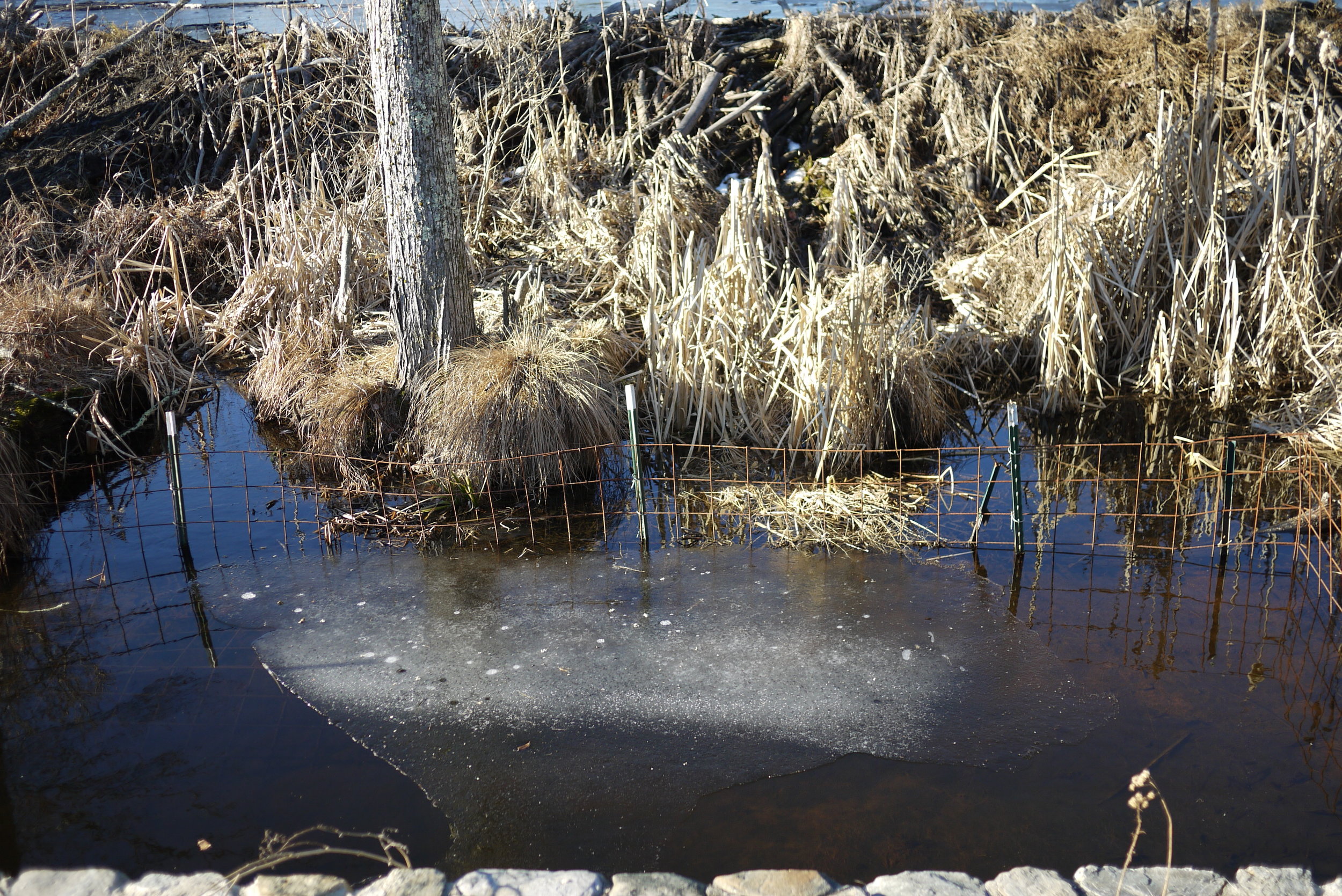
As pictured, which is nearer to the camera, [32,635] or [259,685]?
[259,685]

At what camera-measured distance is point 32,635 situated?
4.82 metres

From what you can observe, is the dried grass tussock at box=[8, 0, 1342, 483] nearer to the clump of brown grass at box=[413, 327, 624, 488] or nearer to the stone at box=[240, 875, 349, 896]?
the clump of brown grass at box=[413, 327, 624, 488]

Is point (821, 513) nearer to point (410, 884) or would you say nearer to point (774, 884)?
point (774, 884)

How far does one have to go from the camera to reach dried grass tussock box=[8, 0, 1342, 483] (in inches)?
268

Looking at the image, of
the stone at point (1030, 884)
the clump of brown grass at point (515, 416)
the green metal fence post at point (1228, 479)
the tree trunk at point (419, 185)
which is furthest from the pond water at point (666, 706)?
the tree trunk at point (419, 185)

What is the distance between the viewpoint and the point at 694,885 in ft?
10.6

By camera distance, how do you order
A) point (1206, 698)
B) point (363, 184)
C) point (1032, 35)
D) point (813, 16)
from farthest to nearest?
point (813, 16), point (1032, 35), point (363, 184), point (1206, 698)

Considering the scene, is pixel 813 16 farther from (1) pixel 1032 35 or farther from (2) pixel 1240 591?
(2) pixel 1240 591

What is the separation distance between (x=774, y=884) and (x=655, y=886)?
14.4 inches

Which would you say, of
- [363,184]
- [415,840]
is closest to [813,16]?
[363,184]

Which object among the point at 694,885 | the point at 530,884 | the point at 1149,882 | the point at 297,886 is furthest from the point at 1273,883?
the point at 297,886

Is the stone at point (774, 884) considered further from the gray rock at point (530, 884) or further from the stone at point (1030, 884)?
the stone at point (1030, 884)

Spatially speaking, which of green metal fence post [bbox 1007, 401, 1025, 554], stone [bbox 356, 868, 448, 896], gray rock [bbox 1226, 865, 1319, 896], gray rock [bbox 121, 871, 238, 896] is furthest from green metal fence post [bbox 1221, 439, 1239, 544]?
gray rock [bbox 121, 871, 238, 896]

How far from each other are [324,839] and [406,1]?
468cm
